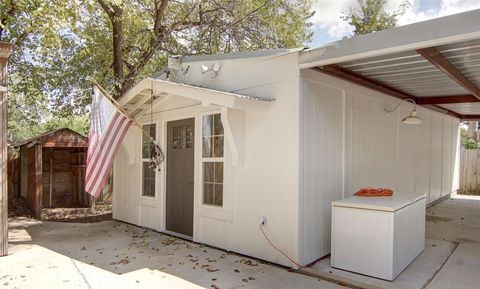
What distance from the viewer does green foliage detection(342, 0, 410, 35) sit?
16.9 m

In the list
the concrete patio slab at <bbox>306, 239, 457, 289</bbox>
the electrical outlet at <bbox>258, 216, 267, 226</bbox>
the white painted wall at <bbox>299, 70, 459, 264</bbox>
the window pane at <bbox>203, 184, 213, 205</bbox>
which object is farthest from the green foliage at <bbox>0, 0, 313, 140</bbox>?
the concrete patio slab at <bbox>306, 239, 457, 289</bbox>

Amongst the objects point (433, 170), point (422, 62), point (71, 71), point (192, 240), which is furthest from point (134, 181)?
point (433, 170)

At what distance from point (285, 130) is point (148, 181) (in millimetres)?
3543

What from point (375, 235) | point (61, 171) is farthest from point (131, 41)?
point (375, 235)

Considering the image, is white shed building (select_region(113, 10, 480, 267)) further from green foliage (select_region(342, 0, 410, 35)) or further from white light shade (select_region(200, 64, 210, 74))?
green foliage (select_region(342, 0, 410, 35))

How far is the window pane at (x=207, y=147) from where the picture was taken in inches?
A: 217

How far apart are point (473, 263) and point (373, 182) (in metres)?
1.87

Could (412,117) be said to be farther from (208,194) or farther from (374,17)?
(374,17)

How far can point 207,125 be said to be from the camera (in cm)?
559

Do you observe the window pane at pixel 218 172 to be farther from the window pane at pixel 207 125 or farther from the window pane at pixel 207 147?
the window pane at pixel 207 125

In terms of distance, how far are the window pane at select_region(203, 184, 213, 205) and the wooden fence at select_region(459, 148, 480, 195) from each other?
10.4 m

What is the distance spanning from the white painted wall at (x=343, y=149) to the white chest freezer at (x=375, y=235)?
1.23ft

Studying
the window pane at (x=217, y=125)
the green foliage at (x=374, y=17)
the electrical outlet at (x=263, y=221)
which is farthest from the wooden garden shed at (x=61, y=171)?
the green foliage at (x=374, y=17)

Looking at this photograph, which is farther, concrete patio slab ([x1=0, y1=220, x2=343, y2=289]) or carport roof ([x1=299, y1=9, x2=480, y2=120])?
concrete patio slab ([x1=0, y1=220, x2=343, y2=289])
